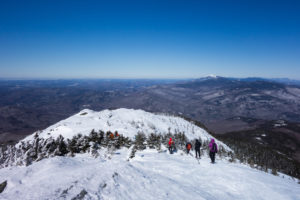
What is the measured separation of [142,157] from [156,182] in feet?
19.0

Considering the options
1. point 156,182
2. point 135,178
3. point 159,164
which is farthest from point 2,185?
point 159,164

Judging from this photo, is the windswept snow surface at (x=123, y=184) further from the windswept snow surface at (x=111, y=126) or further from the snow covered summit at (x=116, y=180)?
the windswept snow surface at (x=111, y=126)

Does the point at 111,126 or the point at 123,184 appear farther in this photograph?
the point at 111,126

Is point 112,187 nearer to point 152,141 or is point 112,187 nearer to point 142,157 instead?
point 142,157

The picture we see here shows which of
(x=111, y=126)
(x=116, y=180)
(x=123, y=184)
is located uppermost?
(x=116, y=180)

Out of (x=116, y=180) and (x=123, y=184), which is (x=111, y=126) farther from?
(x=123, y=184)

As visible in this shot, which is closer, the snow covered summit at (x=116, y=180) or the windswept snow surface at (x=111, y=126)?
the snow covered summit at (x=116, y=180)

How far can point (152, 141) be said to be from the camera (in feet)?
58.2

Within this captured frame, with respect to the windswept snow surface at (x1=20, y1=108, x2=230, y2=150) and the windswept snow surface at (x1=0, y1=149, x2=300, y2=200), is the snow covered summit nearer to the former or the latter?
the windswept snow surface at (x1=0, y1=149, x2=300, y2=200)

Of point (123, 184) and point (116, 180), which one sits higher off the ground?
point (116, 180)

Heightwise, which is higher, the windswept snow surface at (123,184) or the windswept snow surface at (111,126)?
the windswept snow surface at (123,184)

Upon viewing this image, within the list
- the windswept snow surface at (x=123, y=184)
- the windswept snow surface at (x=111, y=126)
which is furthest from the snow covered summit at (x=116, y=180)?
the windswept snow surface at (x=111, y=126)

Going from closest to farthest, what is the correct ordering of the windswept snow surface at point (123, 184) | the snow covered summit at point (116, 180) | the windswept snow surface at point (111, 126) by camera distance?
the windswept snow surface at point (123, 184), the snow covered summit at point (116, 180), the windswept snow surface at point (111, 126)

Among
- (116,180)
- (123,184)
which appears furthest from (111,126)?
(123,184)
